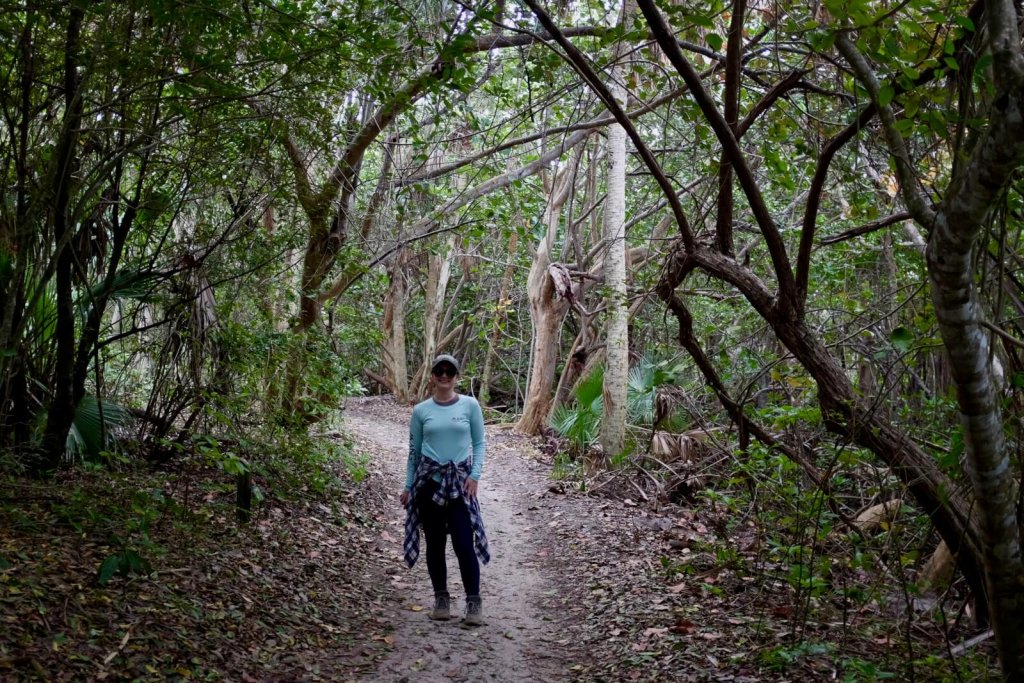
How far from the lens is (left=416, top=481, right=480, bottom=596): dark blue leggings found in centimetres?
609

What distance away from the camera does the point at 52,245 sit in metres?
7.07

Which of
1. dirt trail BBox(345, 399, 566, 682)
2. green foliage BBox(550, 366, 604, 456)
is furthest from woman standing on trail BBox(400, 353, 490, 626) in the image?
green foliage BBox(550, 366, 604, 456)

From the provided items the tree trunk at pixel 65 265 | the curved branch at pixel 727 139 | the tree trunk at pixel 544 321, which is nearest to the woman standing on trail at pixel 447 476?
the curved branch at pixel 727 139

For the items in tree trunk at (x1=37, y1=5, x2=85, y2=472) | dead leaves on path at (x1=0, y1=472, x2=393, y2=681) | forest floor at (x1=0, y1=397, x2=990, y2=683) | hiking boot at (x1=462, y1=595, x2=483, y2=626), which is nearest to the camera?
→ dead leaves on path at (x1=0, y1=472, x2=393, y2=681)

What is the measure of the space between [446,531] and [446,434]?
75 centimetres

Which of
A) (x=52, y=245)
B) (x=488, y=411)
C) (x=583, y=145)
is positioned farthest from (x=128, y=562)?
(x=488, y=411)

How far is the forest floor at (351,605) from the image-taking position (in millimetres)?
4762

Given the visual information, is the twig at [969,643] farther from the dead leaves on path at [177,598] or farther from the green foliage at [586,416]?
the green foliage at [586,416]

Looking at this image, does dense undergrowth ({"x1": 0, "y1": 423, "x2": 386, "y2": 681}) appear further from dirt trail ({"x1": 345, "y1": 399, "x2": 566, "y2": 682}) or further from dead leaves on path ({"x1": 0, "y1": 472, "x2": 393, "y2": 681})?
dirt trail ({"x1": 345, "y1": 399, "x2": 566, "y2": 682})

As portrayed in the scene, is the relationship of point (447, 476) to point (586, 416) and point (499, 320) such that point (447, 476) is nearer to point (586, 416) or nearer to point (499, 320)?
point (586, 416)

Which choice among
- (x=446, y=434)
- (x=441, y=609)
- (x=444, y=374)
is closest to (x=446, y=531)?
(x=441, y=609)

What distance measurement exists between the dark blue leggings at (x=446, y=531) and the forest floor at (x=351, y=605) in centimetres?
40

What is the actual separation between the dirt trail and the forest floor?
0.08ft

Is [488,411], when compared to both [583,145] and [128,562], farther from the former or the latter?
[128,562]
